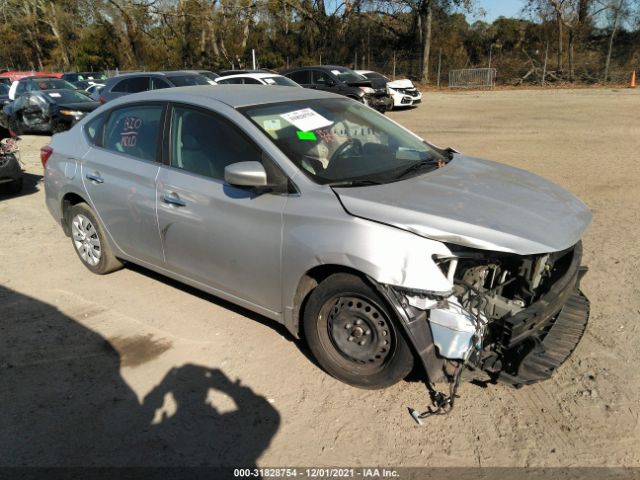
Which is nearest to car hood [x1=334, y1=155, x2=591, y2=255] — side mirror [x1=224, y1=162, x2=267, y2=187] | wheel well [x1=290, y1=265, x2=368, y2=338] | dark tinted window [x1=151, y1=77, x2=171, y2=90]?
wheel well [x1=290, y1=265, x2=368, y2=338]

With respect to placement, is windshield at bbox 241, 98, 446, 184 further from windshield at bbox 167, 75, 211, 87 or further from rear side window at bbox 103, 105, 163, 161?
windshield at bbox 167, 75, 211, 87

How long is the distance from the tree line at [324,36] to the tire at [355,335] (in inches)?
1183

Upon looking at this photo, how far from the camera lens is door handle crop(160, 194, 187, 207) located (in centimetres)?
371

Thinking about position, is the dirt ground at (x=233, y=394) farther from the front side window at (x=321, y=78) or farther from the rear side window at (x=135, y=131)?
the front side window at (x=321, y=78)

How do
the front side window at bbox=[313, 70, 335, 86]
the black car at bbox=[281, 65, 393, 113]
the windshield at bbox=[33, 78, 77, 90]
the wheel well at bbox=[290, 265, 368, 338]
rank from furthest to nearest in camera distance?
the front side window at bbox=[313, 70, 335, 86] → the black car at bbox=[281, 65, 393, 113] → the windshield at bbox=[33, 78, 77, 90] → the wheel well at bbox=[290, 265, 368, 338]

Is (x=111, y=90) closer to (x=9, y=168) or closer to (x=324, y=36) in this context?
(x=9, y=168)

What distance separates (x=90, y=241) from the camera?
4844mm

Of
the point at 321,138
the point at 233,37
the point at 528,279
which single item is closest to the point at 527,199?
the point at 528,279

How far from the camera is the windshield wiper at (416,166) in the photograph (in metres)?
3.46

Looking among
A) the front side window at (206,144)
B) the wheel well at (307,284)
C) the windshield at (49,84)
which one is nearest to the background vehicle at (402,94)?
the windshield at (49,84)

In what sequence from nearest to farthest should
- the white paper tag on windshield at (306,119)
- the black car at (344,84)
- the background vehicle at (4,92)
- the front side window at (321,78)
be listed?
the white paper tag on windshield at (306,119) → the black car at (344,84) → the front side window at (321,78) → the background vehicle at (4,92)

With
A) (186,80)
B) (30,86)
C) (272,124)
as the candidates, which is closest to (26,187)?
(186,80)

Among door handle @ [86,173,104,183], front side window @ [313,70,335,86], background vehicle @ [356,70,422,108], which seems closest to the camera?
door handle @ [86,173,104,183]

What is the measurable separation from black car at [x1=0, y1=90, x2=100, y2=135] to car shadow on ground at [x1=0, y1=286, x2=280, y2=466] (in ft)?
36.8
